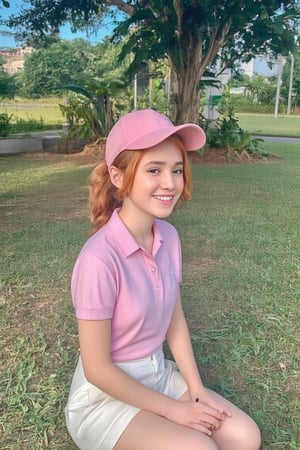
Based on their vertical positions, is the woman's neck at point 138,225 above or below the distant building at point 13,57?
below

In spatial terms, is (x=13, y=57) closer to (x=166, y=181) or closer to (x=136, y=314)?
(x=166, y=181)

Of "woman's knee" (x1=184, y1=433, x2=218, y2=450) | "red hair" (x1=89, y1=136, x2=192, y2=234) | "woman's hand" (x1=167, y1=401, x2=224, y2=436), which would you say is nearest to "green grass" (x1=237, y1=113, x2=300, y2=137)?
"red hair" (x1=89, y1=136, x2=192, y2=234)

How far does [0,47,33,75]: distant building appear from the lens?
16.3 meters

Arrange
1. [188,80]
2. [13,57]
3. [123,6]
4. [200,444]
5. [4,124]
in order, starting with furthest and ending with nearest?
[13,57]
[4,124]
[123,6]
[188,80]
[200,444]

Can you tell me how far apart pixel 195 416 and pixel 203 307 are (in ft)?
5.13

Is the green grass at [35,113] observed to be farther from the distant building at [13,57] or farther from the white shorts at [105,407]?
the white shorts at [105,407]

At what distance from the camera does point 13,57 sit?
64.9ft

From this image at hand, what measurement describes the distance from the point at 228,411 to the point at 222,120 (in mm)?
9917

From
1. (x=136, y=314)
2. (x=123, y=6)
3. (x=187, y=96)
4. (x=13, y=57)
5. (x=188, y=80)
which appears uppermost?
(x=123, y=6)

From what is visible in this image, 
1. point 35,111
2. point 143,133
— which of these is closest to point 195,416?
point 143,133

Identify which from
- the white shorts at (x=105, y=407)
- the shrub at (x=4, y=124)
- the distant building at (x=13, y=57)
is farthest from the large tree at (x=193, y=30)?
the white shorts at (x=105, y=407)

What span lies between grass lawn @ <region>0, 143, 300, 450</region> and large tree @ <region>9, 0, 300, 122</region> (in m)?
4.18

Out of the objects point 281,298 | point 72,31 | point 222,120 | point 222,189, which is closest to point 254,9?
point 222,120

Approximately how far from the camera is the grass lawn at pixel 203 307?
6.65ft
